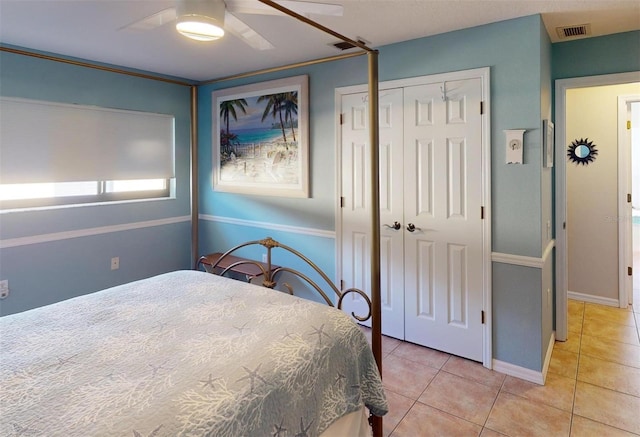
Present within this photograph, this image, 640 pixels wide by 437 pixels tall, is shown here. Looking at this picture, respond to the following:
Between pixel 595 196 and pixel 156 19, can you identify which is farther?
pixel 595 196

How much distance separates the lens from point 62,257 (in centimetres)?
348

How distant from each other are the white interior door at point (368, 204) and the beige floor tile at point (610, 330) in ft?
5.63

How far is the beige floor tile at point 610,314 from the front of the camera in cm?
358

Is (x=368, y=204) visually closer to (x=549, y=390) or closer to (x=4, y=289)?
(x=549, y=390)

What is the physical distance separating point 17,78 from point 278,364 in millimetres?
3390

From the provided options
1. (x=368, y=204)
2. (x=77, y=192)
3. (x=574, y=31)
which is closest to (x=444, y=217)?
(x=368, y=204)

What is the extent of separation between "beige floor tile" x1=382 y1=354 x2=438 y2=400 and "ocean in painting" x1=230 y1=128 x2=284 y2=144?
7.26 feet

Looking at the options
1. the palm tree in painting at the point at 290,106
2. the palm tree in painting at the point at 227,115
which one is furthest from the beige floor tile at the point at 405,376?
the palm tree in painting at the point at 227,115

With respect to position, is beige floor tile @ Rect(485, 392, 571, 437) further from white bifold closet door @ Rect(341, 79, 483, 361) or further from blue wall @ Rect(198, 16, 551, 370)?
white bifold closet door @ Rect(341, 79, 483, 361)

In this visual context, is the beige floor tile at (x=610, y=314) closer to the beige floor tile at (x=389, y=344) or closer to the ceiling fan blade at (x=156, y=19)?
the beige floor tile at (x=389, y=344)

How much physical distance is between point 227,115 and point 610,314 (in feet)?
14.4

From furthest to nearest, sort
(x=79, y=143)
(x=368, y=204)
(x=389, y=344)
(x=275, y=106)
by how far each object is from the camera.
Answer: (x=275, y=106), (x=79, y=143), (x=368, y=204), (x=389, y=344)

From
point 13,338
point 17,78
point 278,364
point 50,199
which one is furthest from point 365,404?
point 17,78

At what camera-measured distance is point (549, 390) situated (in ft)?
8.19
